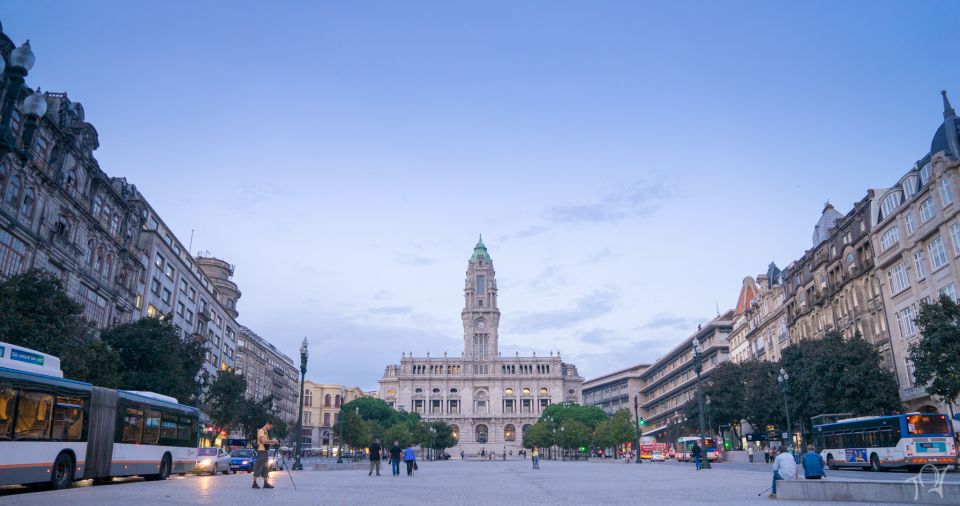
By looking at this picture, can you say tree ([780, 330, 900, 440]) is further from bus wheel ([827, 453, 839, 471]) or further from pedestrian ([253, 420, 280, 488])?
pedestrian ([253, 420, 280, 488])

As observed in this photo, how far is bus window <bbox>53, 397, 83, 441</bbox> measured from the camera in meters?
18.6

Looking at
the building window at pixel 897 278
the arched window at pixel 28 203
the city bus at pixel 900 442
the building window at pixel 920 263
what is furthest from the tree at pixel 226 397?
the building window at pixel 920 263

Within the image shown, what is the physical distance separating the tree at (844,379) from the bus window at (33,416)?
43368 millimetres

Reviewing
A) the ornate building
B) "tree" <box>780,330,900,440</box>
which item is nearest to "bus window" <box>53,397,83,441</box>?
"tree" <box>780,330,900,440</box>

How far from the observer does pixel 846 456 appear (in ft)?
113

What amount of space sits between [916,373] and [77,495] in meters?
36.0

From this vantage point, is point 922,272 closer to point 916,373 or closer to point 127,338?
point 916,373

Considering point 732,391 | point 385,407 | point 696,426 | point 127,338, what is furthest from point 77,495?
point 385,407

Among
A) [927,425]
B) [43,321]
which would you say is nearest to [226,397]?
[43,321]

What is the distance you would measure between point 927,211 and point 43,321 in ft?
158

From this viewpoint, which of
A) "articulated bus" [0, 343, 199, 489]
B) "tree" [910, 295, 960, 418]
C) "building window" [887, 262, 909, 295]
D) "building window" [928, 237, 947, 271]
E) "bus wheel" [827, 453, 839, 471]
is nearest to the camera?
"articulated bus" [0, 343, 199, 489]

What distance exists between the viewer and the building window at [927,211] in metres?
40.9

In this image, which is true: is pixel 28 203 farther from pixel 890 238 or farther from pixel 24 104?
pixel 890 238

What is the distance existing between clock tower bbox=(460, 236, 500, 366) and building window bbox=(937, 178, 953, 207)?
12248cm
